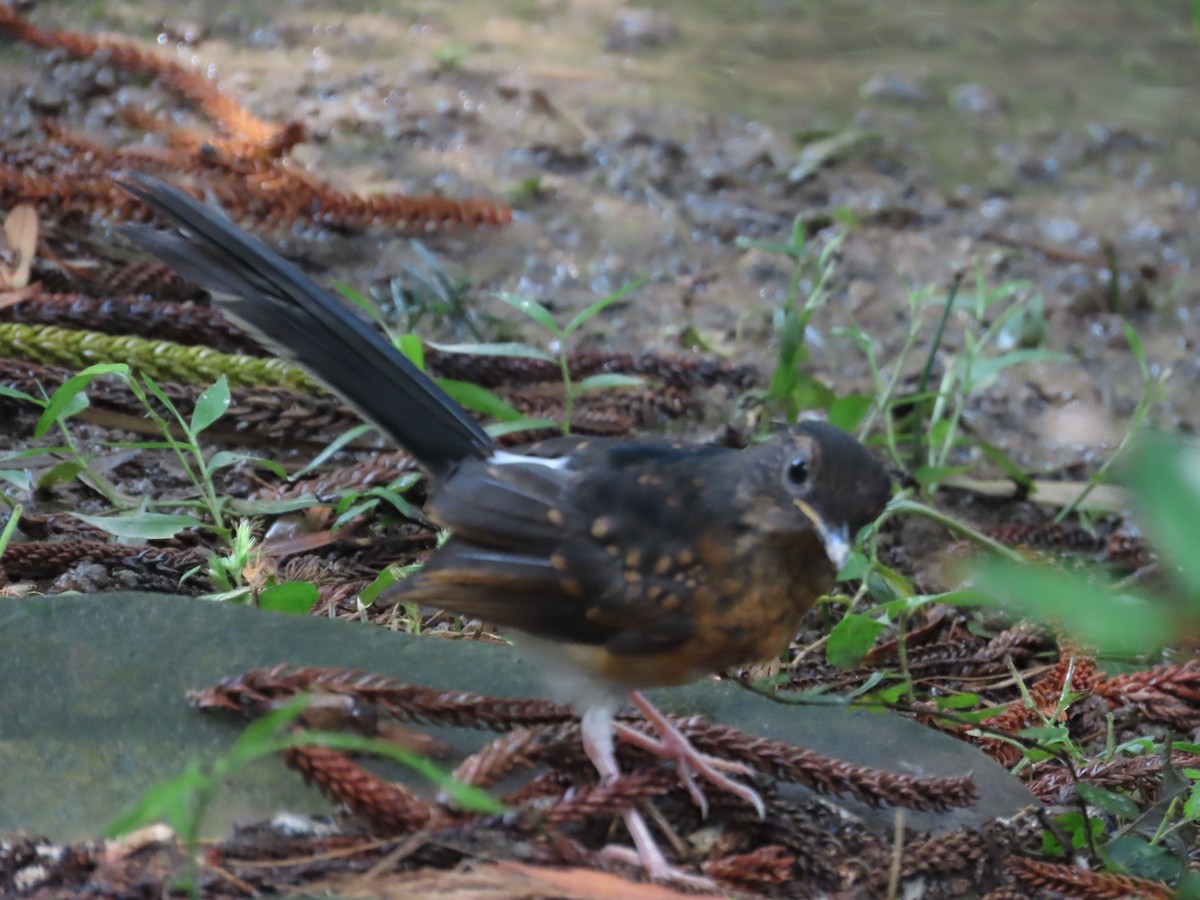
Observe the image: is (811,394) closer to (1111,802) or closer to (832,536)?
(1111,802)

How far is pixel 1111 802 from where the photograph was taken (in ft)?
9.11

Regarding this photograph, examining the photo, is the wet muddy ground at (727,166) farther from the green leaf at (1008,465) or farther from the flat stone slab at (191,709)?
the flat stone slab at (191,709)

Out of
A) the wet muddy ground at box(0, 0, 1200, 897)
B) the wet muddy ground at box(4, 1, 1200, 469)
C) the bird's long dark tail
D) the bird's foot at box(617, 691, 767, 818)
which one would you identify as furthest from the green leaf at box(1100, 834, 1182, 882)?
the wet muddy ground at box(4, 1, 1200, 469)

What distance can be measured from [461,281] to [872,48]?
4.79 m

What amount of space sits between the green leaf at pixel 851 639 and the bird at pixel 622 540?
2.18 ft

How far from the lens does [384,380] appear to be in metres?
2.82

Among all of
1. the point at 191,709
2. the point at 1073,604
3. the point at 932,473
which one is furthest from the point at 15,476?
the point at 1073,604

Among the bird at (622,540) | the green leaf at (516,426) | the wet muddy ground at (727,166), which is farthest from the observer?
the wet muddy ground at (727,166)

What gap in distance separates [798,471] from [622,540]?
0.38m

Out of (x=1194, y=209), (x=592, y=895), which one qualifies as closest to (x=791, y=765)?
(x=592, y=895)

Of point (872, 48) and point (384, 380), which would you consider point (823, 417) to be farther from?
point (872, 48)

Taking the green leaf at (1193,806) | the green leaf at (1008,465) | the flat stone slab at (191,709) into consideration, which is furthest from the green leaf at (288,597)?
the green leaf at (1008,465)

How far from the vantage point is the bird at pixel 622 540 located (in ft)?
8.10

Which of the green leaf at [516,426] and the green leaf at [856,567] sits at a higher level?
the green leaf at [516,426]
